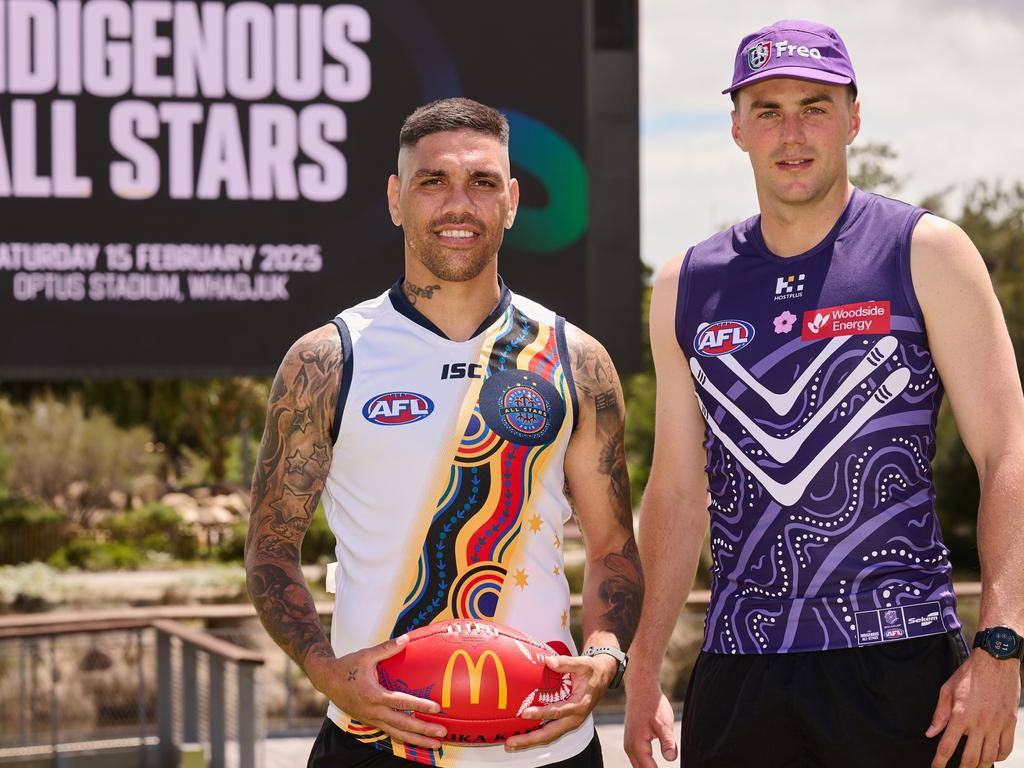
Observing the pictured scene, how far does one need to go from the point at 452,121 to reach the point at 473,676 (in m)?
1.11

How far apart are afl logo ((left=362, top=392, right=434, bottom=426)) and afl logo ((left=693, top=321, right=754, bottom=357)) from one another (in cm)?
61

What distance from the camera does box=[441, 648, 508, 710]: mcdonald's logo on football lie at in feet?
8.38

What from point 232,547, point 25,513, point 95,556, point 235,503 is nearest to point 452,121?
point 232,547

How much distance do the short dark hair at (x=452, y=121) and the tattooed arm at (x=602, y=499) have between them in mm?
459

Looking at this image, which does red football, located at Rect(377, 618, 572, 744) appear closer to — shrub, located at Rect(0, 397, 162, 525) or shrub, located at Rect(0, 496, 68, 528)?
shrub, located at Rect(0, 496, 68, 528)

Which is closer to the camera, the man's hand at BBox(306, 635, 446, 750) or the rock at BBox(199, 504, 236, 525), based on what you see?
the man's hand at BBox(306, 635, 446, 750)

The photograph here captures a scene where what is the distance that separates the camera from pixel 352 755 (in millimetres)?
2779

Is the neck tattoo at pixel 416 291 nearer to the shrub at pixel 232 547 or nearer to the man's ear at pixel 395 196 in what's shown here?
the man's ear at pixel 395 196

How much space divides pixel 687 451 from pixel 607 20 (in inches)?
254

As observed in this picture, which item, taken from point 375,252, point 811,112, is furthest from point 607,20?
point 811,112

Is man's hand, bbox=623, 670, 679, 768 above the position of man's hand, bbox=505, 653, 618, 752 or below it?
below

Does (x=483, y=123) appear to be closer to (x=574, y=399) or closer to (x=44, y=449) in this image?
(x=574, y=399)

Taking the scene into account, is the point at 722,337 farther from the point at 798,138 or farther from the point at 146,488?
the point at 146,488

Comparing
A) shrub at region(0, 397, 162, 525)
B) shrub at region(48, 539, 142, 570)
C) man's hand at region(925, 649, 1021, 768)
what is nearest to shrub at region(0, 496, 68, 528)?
shrub at region(48, 539, 142, 570)
